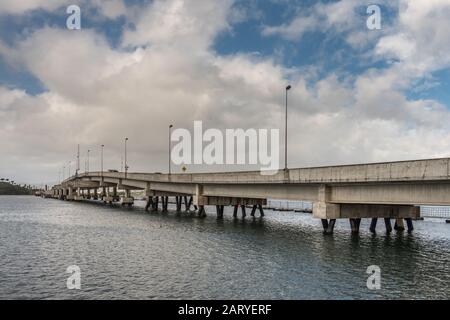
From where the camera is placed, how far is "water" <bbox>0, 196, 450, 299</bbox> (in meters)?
21.8

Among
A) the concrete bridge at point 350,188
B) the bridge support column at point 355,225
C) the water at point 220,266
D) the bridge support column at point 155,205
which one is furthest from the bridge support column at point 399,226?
the bridge support column at point 155,205

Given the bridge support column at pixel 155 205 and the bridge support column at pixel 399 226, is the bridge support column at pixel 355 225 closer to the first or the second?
the bridge support column at pixel 399 226

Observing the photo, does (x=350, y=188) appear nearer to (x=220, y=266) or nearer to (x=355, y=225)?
(x=355, y=225)

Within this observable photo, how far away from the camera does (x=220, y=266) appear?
2844 centimetres

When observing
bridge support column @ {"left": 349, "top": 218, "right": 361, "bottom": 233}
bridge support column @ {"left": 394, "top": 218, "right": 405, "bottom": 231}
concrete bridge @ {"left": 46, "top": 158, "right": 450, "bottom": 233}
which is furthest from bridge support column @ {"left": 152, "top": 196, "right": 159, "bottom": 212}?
bridge support column @ {"left": 349, "top": 218, "right": 361, "bottom": 233}

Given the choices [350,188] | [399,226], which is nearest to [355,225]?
[350,188]

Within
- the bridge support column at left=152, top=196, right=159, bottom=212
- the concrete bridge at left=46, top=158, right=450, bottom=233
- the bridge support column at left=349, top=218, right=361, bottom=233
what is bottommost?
the bridge support column at left=152, top=196, right=159, bottom=212

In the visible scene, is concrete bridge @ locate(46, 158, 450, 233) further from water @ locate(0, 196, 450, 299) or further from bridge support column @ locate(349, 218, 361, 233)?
water @ locate(0, 196, 450, 299)

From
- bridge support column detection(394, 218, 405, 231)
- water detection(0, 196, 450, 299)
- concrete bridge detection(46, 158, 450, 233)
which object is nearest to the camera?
water detection(0, 196, 450, 299)

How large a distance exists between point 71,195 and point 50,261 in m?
165

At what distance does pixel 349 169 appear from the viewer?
40656 mm

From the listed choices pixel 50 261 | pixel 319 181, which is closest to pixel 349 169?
pixel 319 181

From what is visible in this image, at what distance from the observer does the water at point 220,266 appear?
21.8 meters

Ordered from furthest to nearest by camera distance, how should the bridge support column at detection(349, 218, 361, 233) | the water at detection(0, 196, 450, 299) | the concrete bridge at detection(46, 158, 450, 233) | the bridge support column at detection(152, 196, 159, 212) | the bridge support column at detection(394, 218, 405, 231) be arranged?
the bridge support column at detection(152, 196, 159, 212) < the bridge support column at detection(394, 218, 405, 231) < the bridge support column at detection(349, 218, 361, 233) < the concrete bridge at detection(46, 158, 450, 233) < the water at detection(0, 196, 450, 299)
